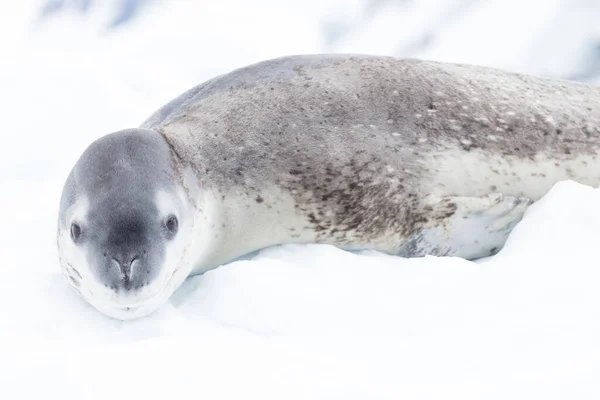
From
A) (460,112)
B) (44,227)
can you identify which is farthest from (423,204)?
(44,227)

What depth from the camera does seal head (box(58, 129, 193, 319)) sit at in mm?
1780

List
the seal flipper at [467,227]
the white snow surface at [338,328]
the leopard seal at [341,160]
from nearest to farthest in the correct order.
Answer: the white snow surface at [338,328] → the leopard seal at [341,160] → the seal flipper at [467,227]

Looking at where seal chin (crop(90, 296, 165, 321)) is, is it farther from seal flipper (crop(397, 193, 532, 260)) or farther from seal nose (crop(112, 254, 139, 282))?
seal flipper (crop(397, 193, 532, 260))

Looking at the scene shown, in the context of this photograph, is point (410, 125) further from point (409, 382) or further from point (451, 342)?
point (409, 382)

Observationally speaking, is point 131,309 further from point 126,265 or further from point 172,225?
point 172,225

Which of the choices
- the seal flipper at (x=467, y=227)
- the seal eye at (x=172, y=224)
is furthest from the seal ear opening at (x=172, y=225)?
the seal flipper at (x=467, y=227)

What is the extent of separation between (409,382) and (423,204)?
1.29 m

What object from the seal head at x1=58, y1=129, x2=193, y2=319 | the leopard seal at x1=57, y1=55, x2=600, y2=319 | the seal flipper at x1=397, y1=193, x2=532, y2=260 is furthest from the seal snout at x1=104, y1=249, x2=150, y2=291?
the seal flipper at x1=397, y1=193, x2=532, y2=260

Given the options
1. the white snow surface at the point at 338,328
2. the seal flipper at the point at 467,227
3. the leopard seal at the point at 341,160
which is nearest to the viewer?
the white snow surface at the point at 338,328

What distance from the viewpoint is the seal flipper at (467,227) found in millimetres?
2576

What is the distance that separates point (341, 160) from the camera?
2.49 metres

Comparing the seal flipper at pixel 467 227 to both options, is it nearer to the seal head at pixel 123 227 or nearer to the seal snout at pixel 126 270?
the seal head at pixel 123 227

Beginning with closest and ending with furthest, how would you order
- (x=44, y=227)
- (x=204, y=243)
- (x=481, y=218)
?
(x=204, y=243)
(x=481, y=218)
(x=44, y=227)

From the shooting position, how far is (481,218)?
2645 millimetres
